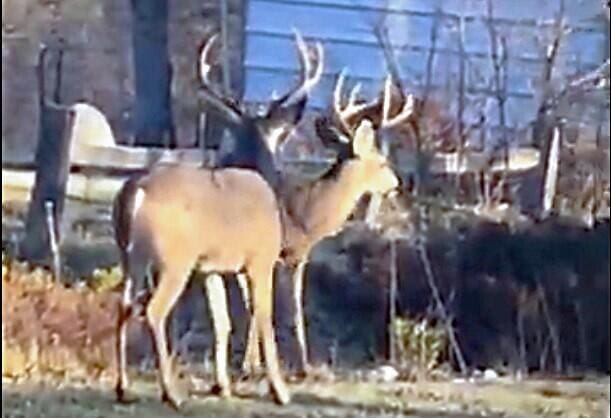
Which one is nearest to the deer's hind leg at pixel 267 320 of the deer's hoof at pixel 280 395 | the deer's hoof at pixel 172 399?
the deer's hoof at pixel 280 395

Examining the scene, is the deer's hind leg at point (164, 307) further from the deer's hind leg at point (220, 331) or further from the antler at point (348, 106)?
the antler at point (348, 106)

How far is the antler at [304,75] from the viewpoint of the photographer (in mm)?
2014

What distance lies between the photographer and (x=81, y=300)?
6.48ft

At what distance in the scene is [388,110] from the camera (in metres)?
2.03

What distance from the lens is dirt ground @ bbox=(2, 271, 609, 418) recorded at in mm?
1948

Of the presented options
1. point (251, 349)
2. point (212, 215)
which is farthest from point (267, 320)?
point (212, 215)

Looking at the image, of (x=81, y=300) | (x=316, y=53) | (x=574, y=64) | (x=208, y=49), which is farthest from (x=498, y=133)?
(x=81, y=300)

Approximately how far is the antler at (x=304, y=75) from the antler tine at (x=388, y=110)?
0.28 feet

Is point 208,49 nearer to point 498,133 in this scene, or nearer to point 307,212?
point 307,212

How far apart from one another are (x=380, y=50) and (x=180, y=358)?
0.45m

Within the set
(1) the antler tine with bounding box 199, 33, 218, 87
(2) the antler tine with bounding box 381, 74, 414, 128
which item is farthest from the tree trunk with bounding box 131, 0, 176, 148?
(2) the antler tine with bounding box 381, 74, 414, 128

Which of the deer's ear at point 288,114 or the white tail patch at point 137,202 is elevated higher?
the deer's ear at point 288,114

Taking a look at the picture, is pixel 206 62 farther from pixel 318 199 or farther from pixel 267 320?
pixel 267 320

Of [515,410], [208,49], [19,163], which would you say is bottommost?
[515,410]
